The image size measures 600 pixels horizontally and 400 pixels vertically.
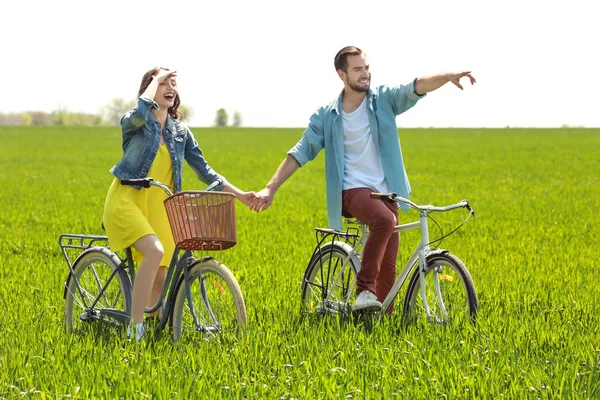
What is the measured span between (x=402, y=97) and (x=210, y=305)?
81.0 inches

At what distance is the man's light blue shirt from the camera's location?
668cm

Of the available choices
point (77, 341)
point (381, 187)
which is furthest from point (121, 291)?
point (381, 187)

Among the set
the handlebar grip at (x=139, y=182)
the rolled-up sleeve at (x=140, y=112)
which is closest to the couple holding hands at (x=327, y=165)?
the rolled-up sleeve at (x=140, y=112)

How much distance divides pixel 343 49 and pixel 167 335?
7.80 feet

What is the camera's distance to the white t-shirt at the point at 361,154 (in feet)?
22.0

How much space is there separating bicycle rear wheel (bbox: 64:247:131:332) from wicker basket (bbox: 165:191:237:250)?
1.06 m

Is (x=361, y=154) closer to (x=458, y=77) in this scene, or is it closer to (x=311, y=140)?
(x=311, y=140)

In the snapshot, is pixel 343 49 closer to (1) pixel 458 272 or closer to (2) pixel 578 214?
(1) pixel 458 272

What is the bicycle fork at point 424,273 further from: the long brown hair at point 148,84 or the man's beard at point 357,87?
the long brown hair at point 148,84

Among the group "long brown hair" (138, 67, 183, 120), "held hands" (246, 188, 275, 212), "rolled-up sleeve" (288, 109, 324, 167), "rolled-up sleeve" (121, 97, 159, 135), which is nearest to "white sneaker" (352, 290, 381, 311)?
"held hands" (246, 188, 275, 212)

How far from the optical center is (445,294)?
20.5ft

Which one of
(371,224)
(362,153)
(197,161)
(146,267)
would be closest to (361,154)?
(362,153)

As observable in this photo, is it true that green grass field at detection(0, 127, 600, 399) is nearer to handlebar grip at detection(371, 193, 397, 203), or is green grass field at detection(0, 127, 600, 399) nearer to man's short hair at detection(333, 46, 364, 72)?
handlebar grip at detection(371, 193, 397, 203)

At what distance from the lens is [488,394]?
5004 millimetres
